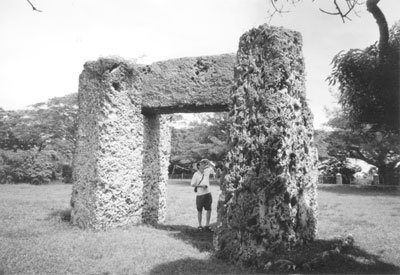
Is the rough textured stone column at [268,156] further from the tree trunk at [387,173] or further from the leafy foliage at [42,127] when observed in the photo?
the leafy foliage at [42,127]

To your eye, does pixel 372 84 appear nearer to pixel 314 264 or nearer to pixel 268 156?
pixel 268 156

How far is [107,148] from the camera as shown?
702cm

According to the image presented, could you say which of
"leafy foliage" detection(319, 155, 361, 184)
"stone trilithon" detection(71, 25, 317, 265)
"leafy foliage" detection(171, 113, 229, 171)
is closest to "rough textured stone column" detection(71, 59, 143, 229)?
"stone trilithon" detection(71, 25, 317, 265)

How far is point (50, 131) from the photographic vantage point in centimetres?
2789

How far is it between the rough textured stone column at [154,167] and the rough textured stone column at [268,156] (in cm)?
315

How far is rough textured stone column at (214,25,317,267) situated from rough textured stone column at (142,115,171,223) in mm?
3151

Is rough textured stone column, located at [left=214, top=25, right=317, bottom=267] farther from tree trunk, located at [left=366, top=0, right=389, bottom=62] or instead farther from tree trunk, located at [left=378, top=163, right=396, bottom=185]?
tree trunk, located at [left=378, top=163, right=396, bottom=185]

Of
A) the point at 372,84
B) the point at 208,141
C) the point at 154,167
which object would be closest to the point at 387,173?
the point at 208,141

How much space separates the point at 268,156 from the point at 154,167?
3.92 metres

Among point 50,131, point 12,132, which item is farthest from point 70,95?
point 12,132

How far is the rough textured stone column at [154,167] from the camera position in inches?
314

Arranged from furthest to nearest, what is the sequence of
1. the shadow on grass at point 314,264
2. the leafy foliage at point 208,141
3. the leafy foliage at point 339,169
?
the leafy foliage at point 339,169 < the leafy foliage at point 208,141 < the shadow on grass at point 314,264

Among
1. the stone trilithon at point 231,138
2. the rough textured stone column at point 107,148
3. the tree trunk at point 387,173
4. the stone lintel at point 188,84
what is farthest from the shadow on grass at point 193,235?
the tree trunk at point 387,173

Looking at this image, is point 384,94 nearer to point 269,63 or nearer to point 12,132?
point 269,63
